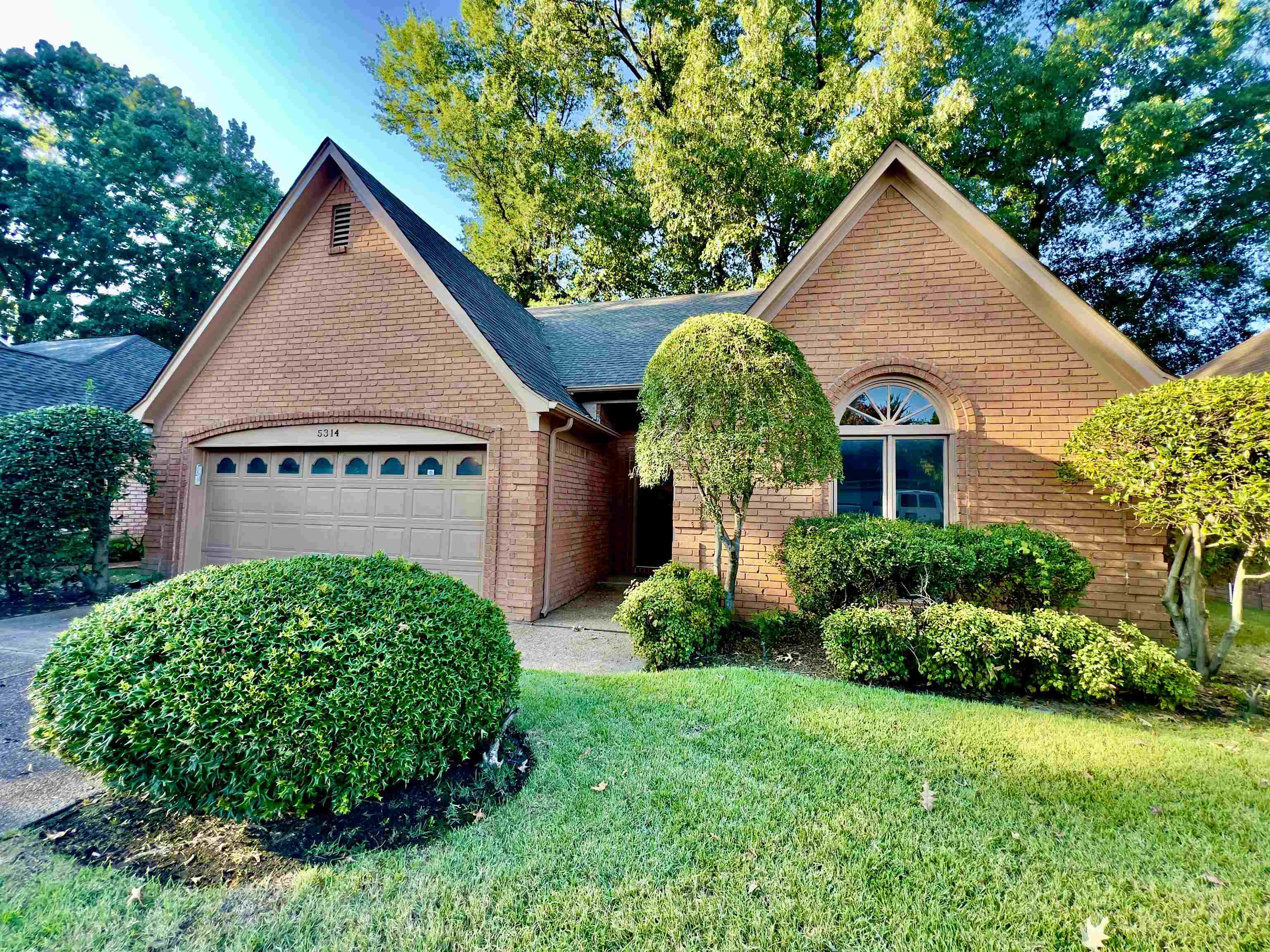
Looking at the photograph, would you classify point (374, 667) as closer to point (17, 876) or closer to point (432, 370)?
point (17, 876)

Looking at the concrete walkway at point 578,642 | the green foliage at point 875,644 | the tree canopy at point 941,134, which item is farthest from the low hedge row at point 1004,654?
the tree canopy at point 941,134

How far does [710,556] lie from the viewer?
23.9ft

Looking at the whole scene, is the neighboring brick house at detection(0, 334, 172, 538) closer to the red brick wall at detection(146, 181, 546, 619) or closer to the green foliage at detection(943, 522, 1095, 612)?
the red brick wall at detection(146, 181, 546, 619)

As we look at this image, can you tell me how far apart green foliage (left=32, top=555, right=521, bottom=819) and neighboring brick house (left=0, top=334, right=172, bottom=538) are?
8557mm

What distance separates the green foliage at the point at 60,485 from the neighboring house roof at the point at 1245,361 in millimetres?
17777

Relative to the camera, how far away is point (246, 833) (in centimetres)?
267

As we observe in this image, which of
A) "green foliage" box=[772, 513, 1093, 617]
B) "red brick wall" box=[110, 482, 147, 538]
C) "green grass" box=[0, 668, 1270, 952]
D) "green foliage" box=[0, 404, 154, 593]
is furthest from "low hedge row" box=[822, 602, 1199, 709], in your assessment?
"red brick wall" box=[110, 482, 147, 538]

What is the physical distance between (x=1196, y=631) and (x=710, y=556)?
5.34 m

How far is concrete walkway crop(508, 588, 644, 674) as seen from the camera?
5555mm

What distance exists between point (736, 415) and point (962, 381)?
11.7 feet

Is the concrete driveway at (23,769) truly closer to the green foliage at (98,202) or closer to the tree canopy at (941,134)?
the tree canopy at (941,134)

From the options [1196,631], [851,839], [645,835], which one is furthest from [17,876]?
[1196,631]

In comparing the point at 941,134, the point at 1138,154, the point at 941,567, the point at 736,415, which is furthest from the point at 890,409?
the point at 1138,154

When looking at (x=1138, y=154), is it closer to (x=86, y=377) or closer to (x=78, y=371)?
(x=86, y=377)
